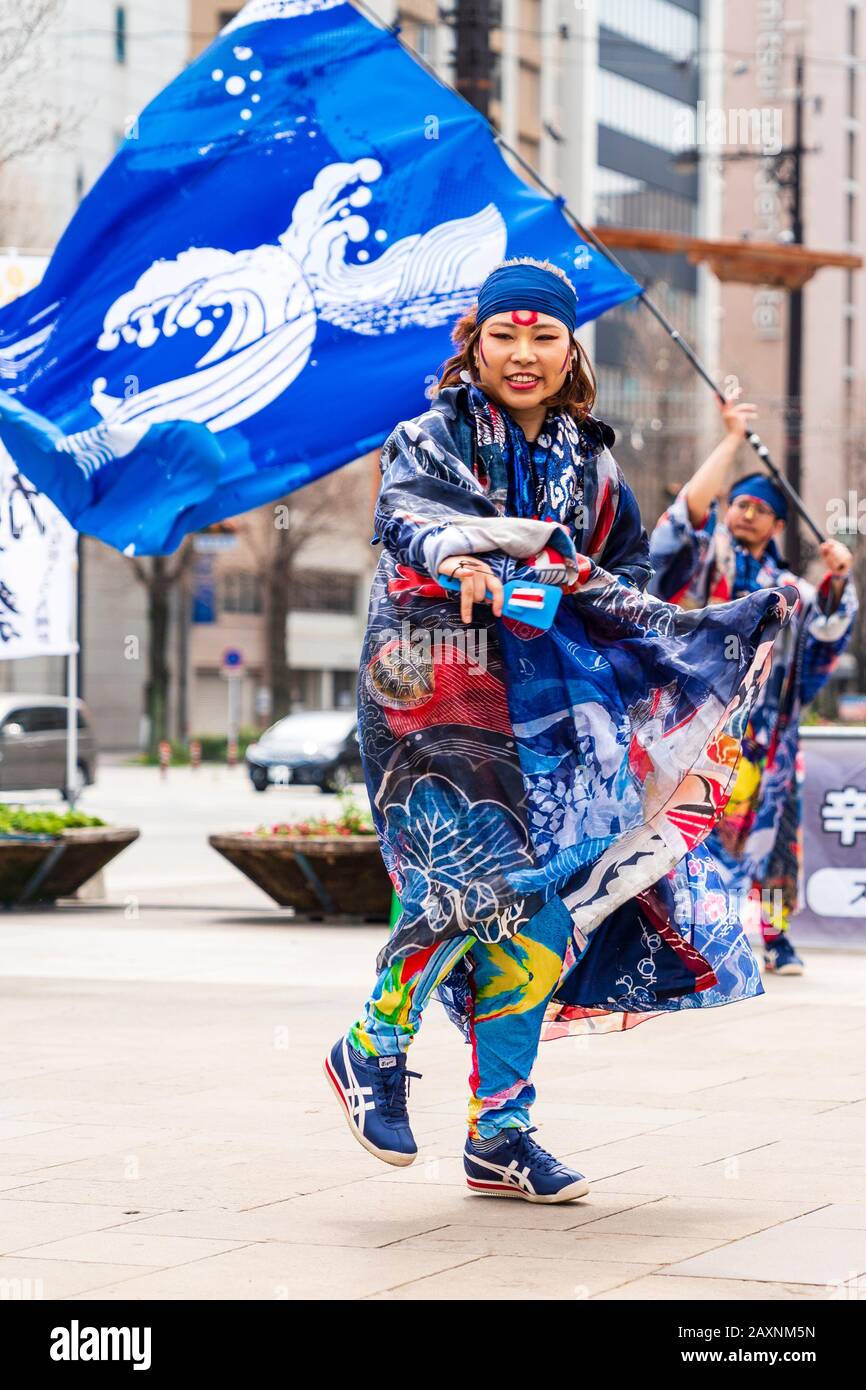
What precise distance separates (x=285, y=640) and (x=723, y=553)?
41679 millimetres

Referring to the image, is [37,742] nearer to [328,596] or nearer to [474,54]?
[474,54]

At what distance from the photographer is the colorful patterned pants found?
4.43 meters

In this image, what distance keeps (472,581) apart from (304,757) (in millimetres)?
29393

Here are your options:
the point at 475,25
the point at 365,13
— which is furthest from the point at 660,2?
the point at 365,13

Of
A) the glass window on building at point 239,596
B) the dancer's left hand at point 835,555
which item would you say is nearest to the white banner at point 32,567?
the dancer's left hand at point 835,555

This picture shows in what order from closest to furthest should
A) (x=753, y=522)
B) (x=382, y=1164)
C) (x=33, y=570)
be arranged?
(x=382, y=1164)
(x=753, y=522)
(x=33, y=570)

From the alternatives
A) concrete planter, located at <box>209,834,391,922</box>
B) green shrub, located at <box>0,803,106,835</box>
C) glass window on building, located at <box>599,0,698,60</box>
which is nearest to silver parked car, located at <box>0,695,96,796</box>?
green shrub, located at <box>0,803,106,835</box>

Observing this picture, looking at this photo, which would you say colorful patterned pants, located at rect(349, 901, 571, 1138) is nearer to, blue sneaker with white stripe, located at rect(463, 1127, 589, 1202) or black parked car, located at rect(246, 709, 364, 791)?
blue sneaker with white stripe, located at rect(463, 1127, 589, 1202)

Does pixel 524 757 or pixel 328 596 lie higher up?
pixel 524 757

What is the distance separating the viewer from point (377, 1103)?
444 cm

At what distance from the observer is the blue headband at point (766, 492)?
8836 mm

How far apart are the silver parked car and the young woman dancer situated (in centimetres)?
2500

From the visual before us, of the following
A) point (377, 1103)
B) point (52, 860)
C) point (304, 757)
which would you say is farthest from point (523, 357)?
point (304, 757)

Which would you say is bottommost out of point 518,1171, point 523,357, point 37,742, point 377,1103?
point 37,742
